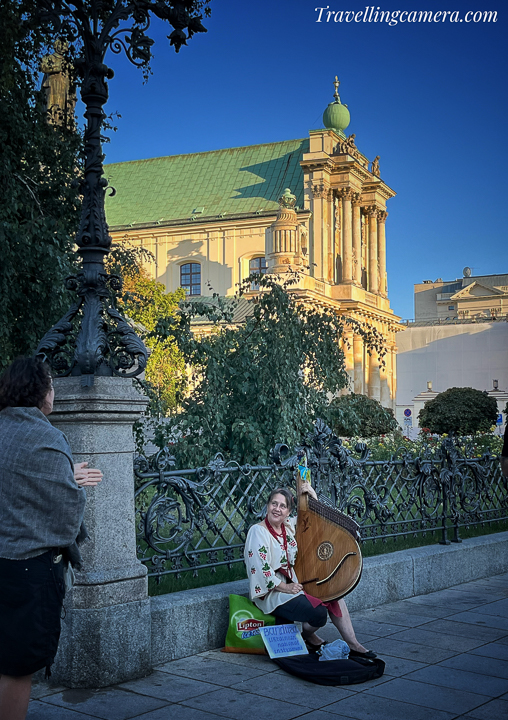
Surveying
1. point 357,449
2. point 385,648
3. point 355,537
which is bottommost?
point 385,648

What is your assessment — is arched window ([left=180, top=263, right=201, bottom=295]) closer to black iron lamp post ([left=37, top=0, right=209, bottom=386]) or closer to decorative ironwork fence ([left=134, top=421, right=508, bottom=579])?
decorative ironwork fence ([left=134, top=421, right=508, bottom=579])

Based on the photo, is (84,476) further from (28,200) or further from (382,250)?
(382,250)

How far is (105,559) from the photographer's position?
4977 mm

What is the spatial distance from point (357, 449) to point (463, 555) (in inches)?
72.8

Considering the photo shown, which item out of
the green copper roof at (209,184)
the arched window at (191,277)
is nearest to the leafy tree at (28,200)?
the green copper roof at (209,184)

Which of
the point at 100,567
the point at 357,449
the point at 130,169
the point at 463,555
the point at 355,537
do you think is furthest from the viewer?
the point at 130,169

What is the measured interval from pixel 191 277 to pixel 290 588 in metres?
58.5

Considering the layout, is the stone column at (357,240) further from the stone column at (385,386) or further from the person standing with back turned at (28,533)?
the person standing with back turned at (28,533)

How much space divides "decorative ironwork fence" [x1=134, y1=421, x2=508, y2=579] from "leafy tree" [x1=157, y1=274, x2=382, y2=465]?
225 cm

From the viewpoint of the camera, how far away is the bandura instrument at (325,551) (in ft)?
17.9

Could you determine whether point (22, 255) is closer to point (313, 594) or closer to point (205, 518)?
point (205, 518)

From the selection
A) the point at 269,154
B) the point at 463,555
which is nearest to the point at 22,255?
the point at 463,555

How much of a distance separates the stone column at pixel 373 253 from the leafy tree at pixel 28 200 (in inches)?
2185

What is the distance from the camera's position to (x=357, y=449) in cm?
728
